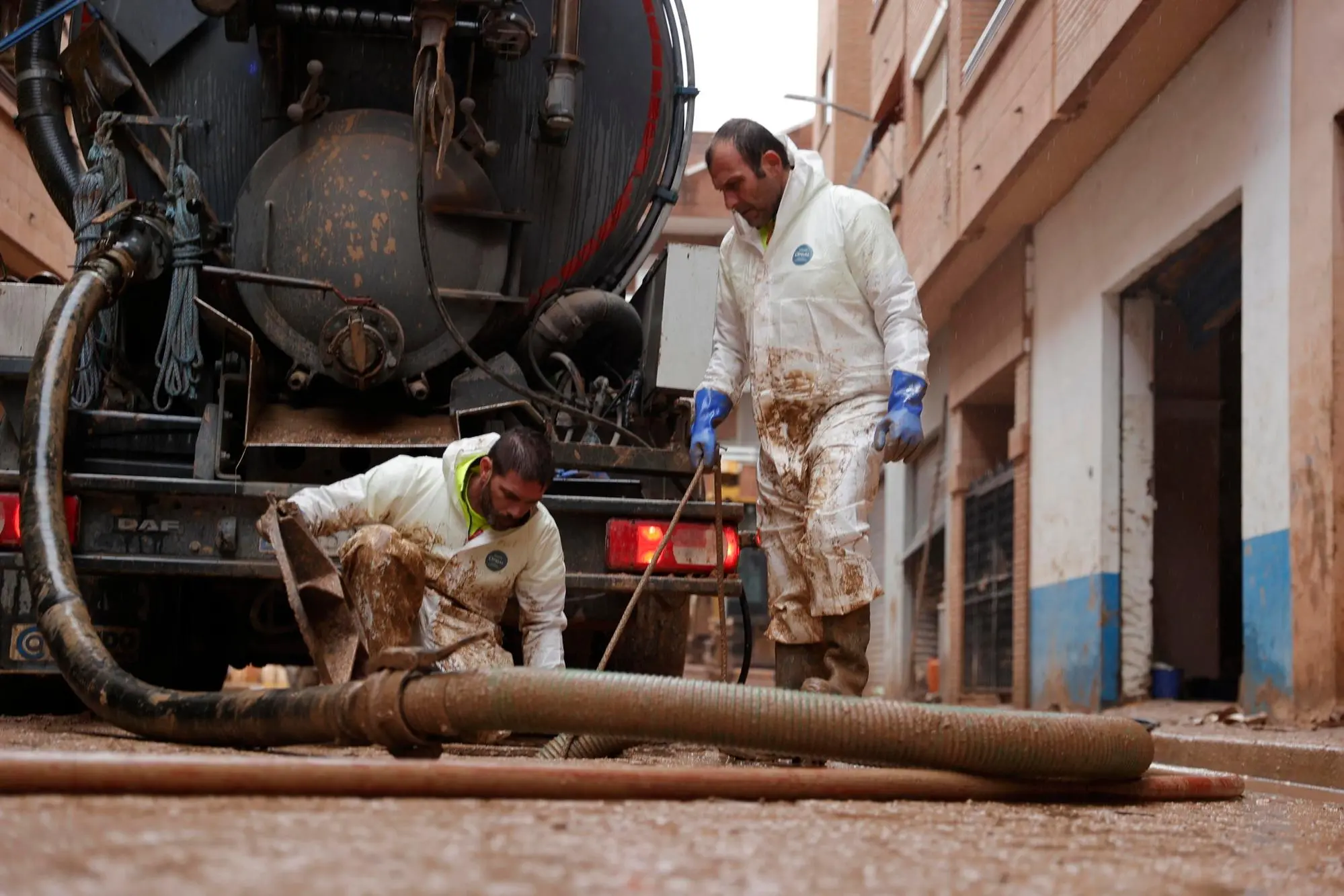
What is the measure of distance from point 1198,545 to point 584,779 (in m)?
A: 9.37

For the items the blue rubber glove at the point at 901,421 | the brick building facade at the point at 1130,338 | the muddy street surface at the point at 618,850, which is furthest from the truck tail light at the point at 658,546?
the brick building facade at the point at 1130,338

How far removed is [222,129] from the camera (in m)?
4.74

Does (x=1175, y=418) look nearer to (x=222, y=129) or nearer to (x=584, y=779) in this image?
(x=222, y=129)

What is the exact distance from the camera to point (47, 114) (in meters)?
4.75

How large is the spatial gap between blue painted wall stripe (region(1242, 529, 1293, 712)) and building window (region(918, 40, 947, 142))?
710 centimetres

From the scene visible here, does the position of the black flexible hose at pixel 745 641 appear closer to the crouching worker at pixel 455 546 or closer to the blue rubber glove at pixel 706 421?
the blue rubber glove at pixel 706 421

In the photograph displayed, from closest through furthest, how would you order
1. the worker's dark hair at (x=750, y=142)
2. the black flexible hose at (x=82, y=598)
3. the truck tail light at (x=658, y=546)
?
the black flexible hose at (x=82, y=598), the worker's dark hair at (x=750, y=142), the truck tail light at (x=658, y=546)

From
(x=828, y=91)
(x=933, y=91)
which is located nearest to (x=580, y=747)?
(x=933, y=91)

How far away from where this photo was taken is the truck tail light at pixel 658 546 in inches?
169

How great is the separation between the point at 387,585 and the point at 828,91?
18883mm

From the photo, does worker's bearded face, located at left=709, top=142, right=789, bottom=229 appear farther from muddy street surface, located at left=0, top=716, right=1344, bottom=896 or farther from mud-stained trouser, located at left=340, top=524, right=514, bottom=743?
muddy street surface, located at left=0, top=716, right=1344, bottom=896

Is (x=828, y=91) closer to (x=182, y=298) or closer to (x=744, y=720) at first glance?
(x=182, y=298)

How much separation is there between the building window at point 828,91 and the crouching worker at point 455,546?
17.5m

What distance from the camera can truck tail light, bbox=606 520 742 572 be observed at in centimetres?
429
